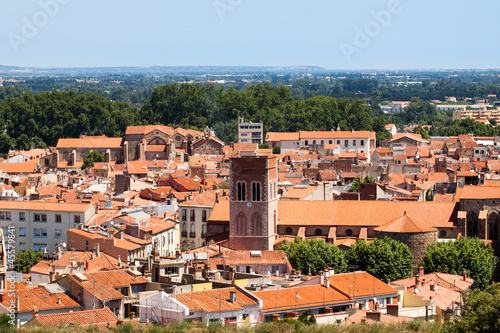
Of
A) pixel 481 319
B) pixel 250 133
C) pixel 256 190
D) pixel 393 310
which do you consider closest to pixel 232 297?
pixel 393 310

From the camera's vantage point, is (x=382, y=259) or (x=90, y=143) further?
(x=90, y=143)

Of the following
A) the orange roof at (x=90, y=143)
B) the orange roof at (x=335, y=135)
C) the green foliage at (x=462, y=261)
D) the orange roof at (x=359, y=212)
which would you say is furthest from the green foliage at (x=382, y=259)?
the orange roof at (x=335, y=135)

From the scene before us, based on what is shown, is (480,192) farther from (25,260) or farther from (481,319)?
(481,319)

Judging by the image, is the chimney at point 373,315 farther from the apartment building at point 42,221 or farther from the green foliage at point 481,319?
the apartment building at point 42,221

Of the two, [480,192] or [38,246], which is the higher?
[480,192]

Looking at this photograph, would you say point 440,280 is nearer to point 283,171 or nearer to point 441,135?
point 283,171

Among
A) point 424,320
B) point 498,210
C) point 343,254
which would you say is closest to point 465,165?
point 498,210

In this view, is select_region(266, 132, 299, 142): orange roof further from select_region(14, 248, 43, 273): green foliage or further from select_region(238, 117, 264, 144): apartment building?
select_region(14, 248, 43, 273): green foliage
